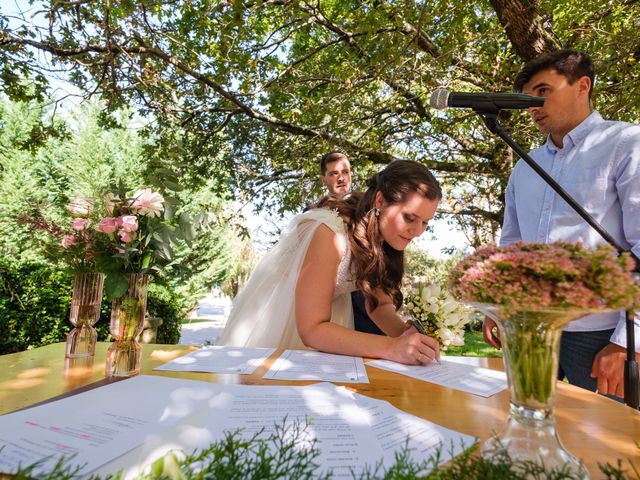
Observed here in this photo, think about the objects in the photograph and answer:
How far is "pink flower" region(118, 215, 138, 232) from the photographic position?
51.5 inches

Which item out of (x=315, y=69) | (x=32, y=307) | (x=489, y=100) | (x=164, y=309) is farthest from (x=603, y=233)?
(x=164, y=309)

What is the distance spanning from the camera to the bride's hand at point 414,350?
5.07ft

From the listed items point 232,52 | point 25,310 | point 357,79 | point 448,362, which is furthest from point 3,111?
point 448,362

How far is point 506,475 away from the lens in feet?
2.11

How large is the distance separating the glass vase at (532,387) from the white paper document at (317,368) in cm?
60

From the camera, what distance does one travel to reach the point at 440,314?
6.01ft

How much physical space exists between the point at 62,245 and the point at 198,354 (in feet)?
2.17

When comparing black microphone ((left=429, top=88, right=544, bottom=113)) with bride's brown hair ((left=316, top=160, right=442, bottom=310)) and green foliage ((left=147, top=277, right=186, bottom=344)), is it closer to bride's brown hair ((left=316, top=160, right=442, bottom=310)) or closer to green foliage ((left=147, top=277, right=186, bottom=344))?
bride's brown hair ((left=316, top=160, right=442, bottom=310))

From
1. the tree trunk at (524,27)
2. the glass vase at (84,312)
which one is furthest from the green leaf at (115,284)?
the tree trunk at (524,27)

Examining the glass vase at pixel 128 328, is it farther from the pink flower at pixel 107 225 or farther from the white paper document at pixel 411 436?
the white paper document at pixel 411 436

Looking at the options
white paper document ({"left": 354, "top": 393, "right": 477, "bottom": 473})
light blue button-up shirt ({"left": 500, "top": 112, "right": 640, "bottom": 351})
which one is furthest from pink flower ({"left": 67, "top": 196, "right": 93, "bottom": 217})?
light blue button-up shirt ({"left": 500, "top": 112, "right": 640, "bottom": 351})

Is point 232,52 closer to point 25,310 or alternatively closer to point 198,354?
point 198,354

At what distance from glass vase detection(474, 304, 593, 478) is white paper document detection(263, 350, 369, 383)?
60 centimetres

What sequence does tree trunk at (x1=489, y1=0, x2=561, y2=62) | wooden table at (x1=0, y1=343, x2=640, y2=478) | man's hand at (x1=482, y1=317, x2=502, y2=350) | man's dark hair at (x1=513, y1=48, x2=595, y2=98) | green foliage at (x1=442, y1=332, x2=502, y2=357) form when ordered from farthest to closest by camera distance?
green foliage at (x1=442, y1=332, x2=502, y2=357) → tree trunk at (x1=489, y1=0, x2=561, y2=62) → man's dark hair at (x1=513, y1=48, x2=595, y2=98) → man's hand at (x1=482, y1=317, x2=502, y2=350) → wooden table at (x1=0, y1=343, x2=640, y2=478)
